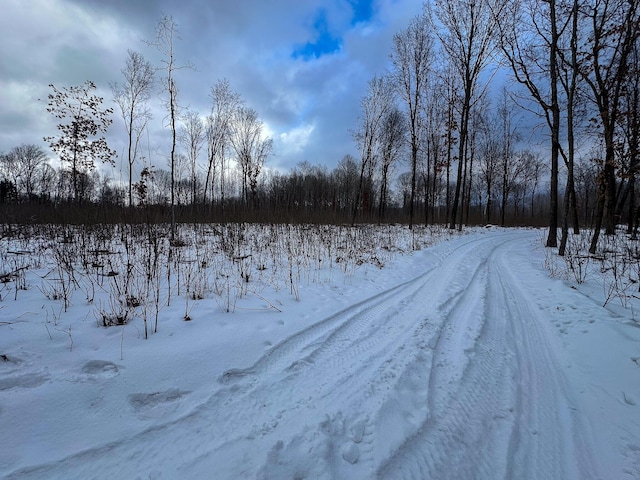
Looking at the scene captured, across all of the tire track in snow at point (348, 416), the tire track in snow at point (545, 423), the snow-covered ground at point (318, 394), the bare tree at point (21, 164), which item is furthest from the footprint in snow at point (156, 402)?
the bare tree at point (21, 164)

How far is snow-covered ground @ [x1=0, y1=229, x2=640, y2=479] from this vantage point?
1.53m

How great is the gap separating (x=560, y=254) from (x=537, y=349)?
27.9ft

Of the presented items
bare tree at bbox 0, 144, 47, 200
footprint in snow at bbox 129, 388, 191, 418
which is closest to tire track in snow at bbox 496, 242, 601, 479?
footprint in snow at bbox 129, 388, 191, 418

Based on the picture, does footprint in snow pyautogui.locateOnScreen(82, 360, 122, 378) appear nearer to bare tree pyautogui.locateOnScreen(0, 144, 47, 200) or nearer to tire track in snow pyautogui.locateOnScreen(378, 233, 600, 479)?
tire track in snow pyautogui.locateOnScreen(378, 233, 600, 479)

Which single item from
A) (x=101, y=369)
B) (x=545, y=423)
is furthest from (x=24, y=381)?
(x=545, y=423)

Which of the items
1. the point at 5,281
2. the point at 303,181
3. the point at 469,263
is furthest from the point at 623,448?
Answer: the point at 303,181

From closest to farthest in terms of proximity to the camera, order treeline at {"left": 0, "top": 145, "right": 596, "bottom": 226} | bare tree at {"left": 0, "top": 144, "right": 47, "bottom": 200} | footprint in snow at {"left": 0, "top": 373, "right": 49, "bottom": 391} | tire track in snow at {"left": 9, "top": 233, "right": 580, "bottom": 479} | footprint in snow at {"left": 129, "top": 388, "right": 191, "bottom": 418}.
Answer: tire track in snow at {"left": 9, "top": 233, "right": 580, "bottom": 479}
footprint in snow at {"left": 129, "top": 388, "right": 191, "bottom": 418}
footprint in snow at {"left": 0, "top": 373, "right": 49, "bottom": 391}
treeline at {"left": 0, "top": 145, "right": 596, "bottom": 226}
bare tree at {"left": 0, "top": 144, "right": 47, "bottom": 200}

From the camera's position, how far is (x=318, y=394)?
2.11 meters

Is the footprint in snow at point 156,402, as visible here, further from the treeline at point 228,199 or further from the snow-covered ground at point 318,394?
the treeline at point 228,199

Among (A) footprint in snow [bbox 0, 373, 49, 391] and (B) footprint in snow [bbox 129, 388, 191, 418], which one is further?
(A) footprint in snow [bbox 0, 373, 49, 391]

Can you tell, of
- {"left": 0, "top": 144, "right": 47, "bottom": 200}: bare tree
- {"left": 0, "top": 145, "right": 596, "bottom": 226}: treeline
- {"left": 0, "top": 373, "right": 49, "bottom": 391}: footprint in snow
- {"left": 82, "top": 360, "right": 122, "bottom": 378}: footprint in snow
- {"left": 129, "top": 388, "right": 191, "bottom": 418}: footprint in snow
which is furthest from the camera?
{"left": 0, "top": 144, "right": 47, "bottom": 200}: bare tree

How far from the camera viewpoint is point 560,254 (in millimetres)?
8984

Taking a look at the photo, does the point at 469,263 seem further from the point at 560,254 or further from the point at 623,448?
the point at 623,448

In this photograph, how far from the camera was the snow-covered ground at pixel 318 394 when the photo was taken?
153 centimetres
